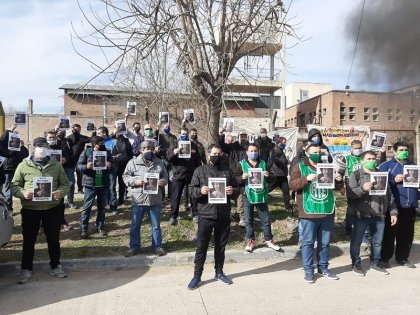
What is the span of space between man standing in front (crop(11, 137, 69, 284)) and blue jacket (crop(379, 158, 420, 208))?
16.5 feet

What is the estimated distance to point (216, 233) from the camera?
564cm

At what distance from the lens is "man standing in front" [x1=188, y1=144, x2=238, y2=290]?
5.45 meters

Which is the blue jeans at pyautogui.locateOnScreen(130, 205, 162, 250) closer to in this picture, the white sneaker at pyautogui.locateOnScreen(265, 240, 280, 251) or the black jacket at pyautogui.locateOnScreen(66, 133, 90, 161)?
the white sneaker at pyautogui.locateOnScreen(265, 240, 280, 251)

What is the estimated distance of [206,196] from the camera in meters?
5.57

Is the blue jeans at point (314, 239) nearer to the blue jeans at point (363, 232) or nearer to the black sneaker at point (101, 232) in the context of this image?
the blue jeans at point (363, 232)

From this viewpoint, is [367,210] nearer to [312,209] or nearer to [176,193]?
[312,209]

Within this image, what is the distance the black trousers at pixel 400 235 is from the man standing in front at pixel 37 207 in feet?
16.3

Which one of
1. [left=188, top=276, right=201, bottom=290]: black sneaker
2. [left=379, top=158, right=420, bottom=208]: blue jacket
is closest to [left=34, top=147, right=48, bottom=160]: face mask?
[left=188, top=276, right=201, bottom=290]: black sneaker

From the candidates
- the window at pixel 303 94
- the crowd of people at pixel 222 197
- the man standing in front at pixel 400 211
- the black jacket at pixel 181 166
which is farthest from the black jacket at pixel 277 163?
the window at pixel 303 94

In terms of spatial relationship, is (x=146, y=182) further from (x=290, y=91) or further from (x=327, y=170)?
(x=290, y=91)

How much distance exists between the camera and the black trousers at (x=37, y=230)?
576cm

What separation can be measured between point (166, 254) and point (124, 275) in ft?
2.85

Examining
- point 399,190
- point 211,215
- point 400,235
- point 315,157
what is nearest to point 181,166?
point 211,215

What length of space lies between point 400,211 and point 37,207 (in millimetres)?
5558
